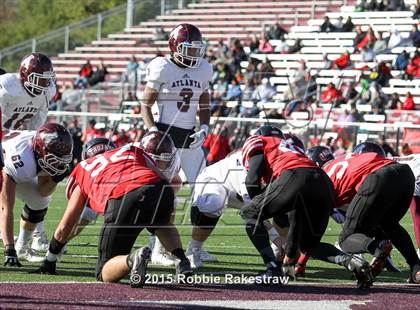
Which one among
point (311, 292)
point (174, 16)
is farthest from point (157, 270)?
point (174, 16)

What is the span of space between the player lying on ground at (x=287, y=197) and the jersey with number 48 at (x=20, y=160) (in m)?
1.82

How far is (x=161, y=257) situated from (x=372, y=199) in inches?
76.8

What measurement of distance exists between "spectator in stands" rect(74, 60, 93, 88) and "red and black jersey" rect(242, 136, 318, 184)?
1911cm

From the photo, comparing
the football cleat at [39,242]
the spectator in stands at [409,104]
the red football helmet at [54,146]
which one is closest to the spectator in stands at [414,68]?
the spectator in stands at [409,104]

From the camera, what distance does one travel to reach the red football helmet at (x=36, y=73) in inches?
327

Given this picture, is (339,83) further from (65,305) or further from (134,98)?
(65,305)

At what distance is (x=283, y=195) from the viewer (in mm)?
6688

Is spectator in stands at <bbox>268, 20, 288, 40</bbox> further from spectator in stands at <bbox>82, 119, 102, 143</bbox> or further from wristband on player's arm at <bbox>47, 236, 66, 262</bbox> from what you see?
wristband on player's arm at <bbox>47, 236, 66, 262</bbox>

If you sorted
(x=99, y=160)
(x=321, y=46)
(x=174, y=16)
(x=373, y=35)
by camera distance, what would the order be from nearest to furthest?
1. (x=99, y=160)
2. (x=373, y=35)
3. (x=321, y=46)
4. (x=174, y=16)

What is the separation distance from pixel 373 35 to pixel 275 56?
112 inches

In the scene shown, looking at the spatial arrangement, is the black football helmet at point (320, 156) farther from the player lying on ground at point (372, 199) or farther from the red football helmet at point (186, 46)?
the red football helmet at point (186, 46)

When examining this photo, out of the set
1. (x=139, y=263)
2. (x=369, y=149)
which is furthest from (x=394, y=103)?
(x=139, y=263)

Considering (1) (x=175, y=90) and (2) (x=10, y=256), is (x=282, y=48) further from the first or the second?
(2) (x=10, y=256)

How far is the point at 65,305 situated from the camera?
5598 mm
